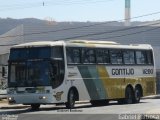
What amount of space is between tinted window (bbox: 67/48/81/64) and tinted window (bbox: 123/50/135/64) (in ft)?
14.2

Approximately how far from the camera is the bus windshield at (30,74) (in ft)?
87.2

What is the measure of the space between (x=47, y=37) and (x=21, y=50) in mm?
35661

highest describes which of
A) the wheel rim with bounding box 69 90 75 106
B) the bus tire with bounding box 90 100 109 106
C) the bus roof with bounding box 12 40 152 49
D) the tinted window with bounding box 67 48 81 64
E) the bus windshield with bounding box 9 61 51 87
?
the bus roof with bounding box 12 40 152 49

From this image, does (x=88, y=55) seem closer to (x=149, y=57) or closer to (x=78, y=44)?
(x=78, y=44)

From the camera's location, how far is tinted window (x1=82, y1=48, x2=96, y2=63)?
29.2 meters

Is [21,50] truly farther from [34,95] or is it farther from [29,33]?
[29,33]

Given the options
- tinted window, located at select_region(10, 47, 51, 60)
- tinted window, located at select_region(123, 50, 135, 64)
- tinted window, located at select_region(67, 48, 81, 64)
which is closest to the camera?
tinted window, located at select_region(10, 47, 51, 60)

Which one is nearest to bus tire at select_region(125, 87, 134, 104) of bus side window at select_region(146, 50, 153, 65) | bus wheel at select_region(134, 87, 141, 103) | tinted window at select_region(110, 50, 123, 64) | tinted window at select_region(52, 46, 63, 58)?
bus wheel at select_region(134, 87, 141, 103)

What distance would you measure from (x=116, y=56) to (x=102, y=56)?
1.28m

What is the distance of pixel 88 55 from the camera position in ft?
97.0

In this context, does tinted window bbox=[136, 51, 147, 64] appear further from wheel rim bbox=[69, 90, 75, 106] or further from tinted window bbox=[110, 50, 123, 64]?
wheel rim bbox=[69, 90, 75, 106]

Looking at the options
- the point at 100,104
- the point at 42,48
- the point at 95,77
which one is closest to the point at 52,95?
the point at 42,48

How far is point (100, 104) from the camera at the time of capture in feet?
107

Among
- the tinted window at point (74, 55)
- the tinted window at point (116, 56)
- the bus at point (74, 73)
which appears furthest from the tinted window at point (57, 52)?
the tinted window at point (116, 56)
